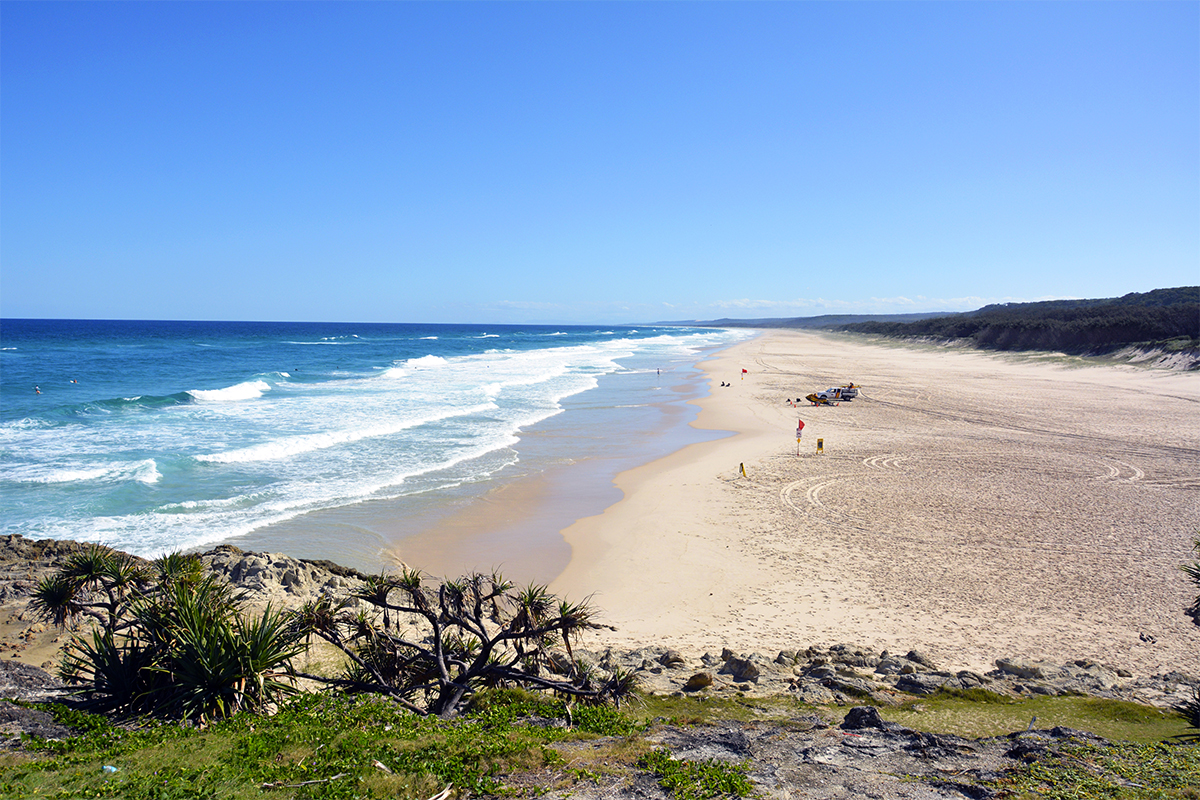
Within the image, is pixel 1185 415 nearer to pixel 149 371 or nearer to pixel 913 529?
pixel 913 529

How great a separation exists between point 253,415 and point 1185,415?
38.5 metres

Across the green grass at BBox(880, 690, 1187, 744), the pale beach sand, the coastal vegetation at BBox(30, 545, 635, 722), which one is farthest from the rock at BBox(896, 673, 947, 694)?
the coastal vegetation at BBox(30, 545, 635, 722)

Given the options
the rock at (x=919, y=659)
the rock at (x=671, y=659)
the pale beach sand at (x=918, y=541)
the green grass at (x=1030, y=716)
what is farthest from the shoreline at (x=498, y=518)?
the green grass at (x=1030, y=716)

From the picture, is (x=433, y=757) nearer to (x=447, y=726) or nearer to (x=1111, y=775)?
(x=447, y=726)

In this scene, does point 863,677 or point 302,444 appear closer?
point 863,677

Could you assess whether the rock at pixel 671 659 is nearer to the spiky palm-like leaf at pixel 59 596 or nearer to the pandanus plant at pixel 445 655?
the pandanus plant at pixel 445 655

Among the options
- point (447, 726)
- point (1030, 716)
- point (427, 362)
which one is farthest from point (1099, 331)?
point (447, 726)

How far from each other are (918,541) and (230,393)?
3497 centimetres

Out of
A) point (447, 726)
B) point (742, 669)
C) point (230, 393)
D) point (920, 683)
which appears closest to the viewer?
point (447, 726)

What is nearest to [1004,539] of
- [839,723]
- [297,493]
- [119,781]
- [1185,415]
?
[839,723]

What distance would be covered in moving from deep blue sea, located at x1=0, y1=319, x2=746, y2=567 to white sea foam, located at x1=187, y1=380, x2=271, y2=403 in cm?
13

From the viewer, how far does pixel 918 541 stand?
1323 cm

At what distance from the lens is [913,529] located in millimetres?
13922

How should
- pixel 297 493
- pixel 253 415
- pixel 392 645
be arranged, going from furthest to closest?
pixel 253 415 → pixel 297 493 → pixel 392 645
